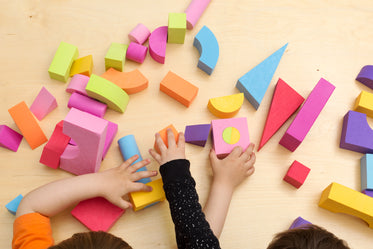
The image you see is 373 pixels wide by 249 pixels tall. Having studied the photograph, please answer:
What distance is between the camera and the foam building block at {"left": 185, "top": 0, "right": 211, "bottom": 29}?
807mm

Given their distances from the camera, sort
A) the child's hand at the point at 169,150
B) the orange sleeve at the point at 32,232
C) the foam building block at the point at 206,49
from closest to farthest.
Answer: the orange sleeve at the point at 32,232 < the child's hand at the point at 169,150 < the foam building block at the point at 206,49

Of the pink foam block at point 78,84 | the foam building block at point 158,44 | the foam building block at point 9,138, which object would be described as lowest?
the foam building block at point 9,138

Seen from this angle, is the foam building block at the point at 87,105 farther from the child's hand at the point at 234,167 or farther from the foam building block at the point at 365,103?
the foam building block at the point at 365,103

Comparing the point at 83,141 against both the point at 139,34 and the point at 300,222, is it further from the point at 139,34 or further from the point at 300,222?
the point at 300,222

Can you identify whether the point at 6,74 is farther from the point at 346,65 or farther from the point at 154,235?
the point at 346,65

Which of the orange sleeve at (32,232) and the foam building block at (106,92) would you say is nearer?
the orange sleeve at (32,232)

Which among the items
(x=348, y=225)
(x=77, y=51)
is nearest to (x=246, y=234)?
(x=348, y=225)

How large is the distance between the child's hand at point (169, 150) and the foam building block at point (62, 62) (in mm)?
250

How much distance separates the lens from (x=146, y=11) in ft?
2.73

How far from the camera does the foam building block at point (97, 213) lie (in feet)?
1.99

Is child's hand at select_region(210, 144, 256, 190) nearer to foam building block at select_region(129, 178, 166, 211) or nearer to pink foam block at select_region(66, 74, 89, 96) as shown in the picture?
foam building block at select_region(129, 178, 166, 211)

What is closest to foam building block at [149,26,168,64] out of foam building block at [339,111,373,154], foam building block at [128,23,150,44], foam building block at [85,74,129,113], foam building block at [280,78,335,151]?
foam building block at [128,23,150,44]

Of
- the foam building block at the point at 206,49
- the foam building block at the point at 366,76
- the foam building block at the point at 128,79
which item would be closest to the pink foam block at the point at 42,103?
the foam building block at the point at 128,79

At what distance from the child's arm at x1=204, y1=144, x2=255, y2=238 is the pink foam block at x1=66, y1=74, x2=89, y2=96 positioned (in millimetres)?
305
